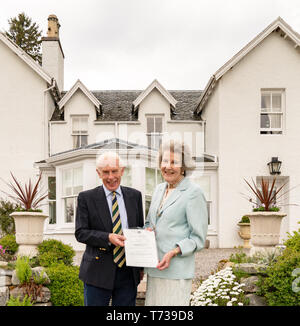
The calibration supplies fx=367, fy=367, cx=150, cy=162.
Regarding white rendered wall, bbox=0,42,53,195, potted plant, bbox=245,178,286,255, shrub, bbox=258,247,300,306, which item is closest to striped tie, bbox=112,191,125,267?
shrub, bbox=258,247,300,306

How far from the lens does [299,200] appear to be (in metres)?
11.2

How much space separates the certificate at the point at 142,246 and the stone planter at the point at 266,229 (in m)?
4.78

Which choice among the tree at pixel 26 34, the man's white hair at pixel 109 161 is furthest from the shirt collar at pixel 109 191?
the tree at pixel 26 34

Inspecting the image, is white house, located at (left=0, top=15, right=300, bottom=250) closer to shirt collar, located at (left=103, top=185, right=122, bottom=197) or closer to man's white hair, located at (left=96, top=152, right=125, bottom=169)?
shirt collar, located at (left=103, top=185, right=122, bottom=197)

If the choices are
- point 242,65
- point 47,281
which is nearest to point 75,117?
point 242,65

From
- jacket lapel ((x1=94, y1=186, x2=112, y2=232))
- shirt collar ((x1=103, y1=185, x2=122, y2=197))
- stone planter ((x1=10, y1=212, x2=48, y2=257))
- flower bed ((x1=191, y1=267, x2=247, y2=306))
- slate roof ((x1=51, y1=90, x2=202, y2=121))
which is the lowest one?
flower bed ((x1=191, y1=267, x2=247, y2=306))

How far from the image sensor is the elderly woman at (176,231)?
2.42 metres

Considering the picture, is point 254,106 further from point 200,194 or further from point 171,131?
point 200,194

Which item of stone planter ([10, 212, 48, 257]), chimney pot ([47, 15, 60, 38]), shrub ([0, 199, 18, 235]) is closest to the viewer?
stone planter ([10, 212, 48, 257])

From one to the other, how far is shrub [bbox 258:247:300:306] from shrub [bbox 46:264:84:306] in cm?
242

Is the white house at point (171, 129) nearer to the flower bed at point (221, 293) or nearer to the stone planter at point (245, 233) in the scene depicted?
the stone planter at point (245, 233)

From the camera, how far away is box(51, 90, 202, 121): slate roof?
1358cm

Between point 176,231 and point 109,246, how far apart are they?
0.49 metres

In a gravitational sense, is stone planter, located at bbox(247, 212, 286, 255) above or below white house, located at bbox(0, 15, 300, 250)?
below
